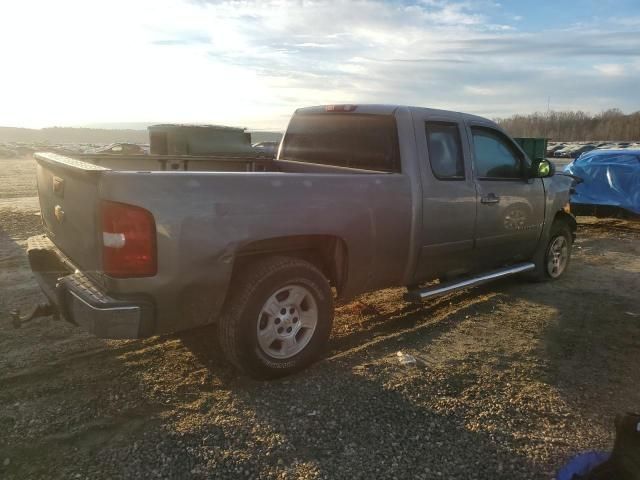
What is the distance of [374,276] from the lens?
4137mm

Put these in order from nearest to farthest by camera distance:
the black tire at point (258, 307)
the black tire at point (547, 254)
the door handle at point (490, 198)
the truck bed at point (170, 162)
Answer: the black tire at point (258, 307), the truck bed at point (170, 162), the door handle at point (490, 198), the black tire at point (547, 254)

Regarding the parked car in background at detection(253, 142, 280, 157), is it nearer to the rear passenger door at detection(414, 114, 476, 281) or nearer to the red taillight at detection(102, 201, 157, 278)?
the rear passenger door at detection(414, 114, 476, 281)

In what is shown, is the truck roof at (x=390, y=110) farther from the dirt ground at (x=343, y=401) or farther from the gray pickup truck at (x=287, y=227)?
the dirt ground at (x=343, y=401)

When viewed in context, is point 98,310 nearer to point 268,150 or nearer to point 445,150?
point 445,150

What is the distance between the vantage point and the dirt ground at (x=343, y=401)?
2.78 meters

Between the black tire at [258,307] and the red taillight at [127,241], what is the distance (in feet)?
2.09

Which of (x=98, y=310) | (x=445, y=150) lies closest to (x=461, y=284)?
(x=445, y=150)

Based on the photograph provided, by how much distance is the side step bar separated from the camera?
14.5 ft

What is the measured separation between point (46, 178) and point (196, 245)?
1.64 m

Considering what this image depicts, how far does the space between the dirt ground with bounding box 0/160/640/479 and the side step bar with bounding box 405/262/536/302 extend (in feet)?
1.25

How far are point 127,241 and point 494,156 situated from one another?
12.6ft

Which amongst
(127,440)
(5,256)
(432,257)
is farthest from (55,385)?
(5,256)

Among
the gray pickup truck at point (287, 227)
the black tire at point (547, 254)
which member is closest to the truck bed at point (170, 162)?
the gray pickup truck at point (287, 227)

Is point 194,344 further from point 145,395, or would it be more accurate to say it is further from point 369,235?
point 369,235
